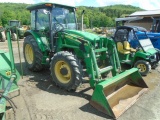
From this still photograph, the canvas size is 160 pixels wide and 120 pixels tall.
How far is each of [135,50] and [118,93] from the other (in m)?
3.23

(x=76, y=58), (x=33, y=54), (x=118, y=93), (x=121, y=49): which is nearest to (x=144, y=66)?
(x=121, y=49)

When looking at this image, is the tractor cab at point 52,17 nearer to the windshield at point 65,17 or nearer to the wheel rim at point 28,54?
the windshield at point 65,17

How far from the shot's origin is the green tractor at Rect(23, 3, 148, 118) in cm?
423

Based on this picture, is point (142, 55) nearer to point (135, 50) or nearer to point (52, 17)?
point (135, 50)

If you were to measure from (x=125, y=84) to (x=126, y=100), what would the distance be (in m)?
0.76

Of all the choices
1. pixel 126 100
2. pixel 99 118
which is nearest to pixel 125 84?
pixel 126 100

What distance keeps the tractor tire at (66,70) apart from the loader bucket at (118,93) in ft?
2.67

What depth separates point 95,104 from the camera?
395cm

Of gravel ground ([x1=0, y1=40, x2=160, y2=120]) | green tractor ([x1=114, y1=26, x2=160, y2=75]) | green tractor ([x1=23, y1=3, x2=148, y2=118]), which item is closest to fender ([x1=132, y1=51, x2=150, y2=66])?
green tractor ([x1=114, y1=26, x2=160, y2=75])

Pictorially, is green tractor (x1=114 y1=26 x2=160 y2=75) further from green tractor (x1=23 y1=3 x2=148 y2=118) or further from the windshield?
the windshield

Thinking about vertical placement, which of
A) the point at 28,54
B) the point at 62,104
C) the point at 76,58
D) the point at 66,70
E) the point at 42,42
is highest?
the point at 42,42

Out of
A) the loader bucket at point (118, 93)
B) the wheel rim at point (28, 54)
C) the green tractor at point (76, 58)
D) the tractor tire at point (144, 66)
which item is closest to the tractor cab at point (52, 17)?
the green tractor at point (76, 58)

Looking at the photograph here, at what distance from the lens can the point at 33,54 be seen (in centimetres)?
617

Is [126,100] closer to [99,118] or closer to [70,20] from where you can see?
[99,118]
